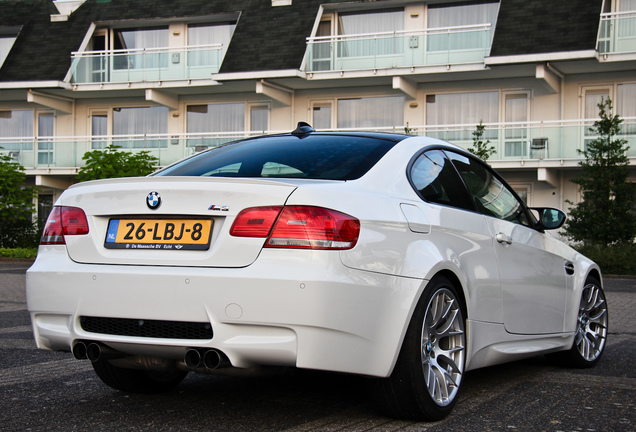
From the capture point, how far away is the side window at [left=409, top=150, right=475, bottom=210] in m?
4.76

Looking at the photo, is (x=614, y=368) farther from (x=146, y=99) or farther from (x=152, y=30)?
(x=152, y=30)

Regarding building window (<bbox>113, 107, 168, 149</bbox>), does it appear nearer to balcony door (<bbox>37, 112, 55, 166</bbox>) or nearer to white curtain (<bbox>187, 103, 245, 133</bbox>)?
white curtain (<bbox>187, 103, 245, 133</bbox>)

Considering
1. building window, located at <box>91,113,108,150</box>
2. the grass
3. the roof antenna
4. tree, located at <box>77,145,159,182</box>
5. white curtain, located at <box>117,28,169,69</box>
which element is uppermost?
white curtain, located at <box>117,28,169,69</box>

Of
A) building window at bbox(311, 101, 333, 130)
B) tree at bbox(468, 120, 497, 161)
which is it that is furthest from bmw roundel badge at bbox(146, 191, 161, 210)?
building window at bbox(311, 101, 333, 130)

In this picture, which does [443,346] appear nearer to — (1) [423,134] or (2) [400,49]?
(2) [400,49]

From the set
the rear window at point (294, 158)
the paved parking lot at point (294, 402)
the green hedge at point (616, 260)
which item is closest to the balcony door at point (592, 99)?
the green hedge at point (616, 260)

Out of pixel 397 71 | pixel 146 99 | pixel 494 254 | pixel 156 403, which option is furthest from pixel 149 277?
pixel 146 99

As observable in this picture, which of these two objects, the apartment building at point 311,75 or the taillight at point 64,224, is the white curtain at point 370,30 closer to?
the apartment building at point 311,75

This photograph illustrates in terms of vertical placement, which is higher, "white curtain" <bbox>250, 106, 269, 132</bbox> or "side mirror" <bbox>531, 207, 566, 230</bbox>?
"white curtain" <bbox>250, 106, 269, 132</bbox>

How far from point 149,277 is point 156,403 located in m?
1.17

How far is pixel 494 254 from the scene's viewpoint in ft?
16.9

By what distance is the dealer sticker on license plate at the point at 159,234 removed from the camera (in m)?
4.02

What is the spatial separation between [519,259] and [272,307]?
223 centimetres

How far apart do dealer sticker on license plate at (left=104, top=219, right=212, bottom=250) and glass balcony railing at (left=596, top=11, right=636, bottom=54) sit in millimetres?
25661
